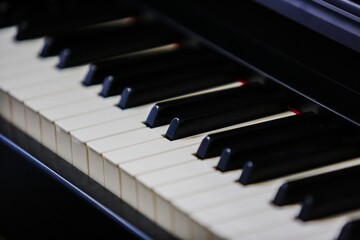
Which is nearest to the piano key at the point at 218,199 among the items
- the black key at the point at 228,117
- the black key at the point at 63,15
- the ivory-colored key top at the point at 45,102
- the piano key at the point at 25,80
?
the black key at the point at 228,117

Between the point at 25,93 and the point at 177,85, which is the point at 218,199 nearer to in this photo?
the point at 177,85

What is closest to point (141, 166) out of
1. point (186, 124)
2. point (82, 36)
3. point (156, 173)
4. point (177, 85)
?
point (156, 173)

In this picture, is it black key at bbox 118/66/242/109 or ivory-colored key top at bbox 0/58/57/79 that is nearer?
black key at bbox 118/66/242/109

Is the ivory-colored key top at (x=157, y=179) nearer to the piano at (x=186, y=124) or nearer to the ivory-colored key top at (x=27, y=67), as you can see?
the piano at (x=186, y=124)

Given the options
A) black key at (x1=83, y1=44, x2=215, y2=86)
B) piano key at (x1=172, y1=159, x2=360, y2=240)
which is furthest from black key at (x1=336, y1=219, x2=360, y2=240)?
black key at (x1=83, y1=44, x2=215, y2=86)

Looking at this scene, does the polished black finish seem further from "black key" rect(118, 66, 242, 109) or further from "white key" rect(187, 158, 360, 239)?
"white key" rect(187, 158, 360, 239)

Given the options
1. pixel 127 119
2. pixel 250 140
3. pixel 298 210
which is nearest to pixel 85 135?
pixel 127 119
